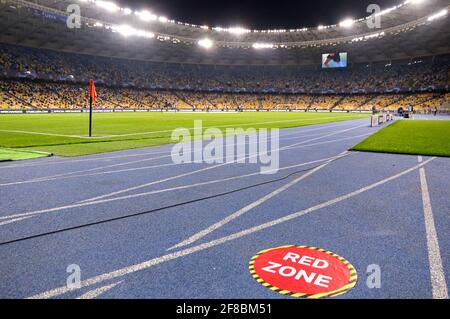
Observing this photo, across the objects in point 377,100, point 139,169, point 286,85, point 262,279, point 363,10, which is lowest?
point 262,279

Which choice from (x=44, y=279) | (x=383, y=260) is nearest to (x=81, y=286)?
(x=44, y=279)

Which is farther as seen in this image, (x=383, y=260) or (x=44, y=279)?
(x=383, y=260)

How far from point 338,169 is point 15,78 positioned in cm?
6740

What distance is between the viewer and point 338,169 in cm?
926

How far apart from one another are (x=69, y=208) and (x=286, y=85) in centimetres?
9284

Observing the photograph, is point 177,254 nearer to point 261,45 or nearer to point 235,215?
point 235,215

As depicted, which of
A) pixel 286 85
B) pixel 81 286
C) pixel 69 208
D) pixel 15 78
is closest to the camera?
pixel 81 286

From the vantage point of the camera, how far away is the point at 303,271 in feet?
11.8

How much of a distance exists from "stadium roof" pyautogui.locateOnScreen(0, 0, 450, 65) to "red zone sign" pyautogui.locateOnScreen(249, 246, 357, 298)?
59890 mm

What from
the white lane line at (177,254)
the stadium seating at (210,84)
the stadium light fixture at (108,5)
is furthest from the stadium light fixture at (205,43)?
the white lane line at (177,254)

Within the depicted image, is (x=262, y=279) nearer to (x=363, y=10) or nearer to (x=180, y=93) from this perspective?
(x=363, y=10)

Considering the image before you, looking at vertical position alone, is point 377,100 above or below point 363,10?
below

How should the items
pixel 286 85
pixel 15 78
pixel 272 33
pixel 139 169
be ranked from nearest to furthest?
1. pixel 139 169
2. pixel 15 78
3. pixel 272 33
4. pixel 286 85

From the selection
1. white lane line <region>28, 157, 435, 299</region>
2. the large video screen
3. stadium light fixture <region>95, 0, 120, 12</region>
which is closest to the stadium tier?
the large video screen
